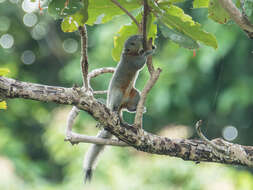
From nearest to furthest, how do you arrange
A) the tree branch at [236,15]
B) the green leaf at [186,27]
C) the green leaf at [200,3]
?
the tree branch at [236,15]
the green leaf at [186,27]
the green leaf at [200,3]

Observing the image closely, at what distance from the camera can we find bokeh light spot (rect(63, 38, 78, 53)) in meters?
9.45

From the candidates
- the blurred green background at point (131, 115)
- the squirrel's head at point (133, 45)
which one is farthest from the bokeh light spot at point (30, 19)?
the squirrel's head at point (133, 45)

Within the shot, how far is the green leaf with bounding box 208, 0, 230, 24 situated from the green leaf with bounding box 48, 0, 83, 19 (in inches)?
16.9

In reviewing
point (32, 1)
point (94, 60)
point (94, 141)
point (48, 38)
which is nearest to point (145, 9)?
point (32, 1)

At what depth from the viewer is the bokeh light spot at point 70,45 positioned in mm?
9453

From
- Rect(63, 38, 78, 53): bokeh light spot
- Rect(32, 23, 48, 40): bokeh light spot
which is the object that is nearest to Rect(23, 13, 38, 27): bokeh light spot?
Rect(32, 23, 48, 40): bokeh light spot

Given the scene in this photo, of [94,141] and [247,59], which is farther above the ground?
[94,141]

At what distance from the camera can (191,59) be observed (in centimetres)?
599

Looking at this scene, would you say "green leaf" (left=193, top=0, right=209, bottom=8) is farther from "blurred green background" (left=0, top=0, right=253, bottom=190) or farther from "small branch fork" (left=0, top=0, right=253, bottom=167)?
"blurred green background" (left=0, top=0, right=253, bottom=190)

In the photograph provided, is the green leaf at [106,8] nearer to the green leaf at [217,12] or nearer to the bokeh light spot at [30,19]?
the green leaf at [217,12]

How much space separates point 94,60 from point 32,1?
546cm

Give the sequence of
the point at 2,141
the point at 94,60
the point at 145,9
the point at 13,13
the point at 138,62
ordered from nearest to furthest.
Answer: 1. the point at 145,9
2. the point at 138,62
3. the point at 2,141
4. the point at 94,60
5. the point at 13,13

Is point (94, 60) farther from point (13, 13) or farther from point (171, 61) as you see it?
point (13, 13)

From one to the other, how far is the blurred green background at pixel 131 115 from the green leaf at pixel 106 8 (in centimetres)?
172
